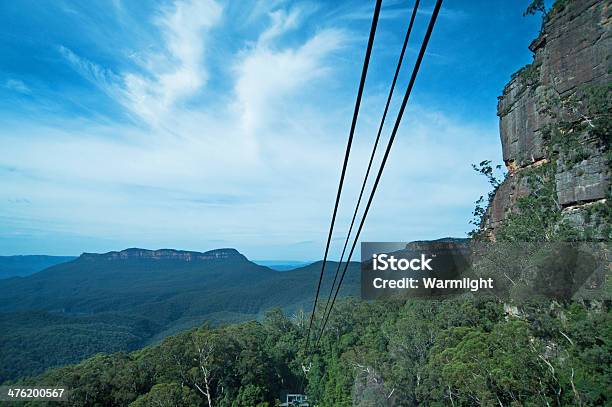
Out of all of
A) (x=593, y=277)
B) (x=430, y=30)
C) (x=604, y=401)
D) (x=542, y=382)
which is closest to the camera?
(x=430, y=30)

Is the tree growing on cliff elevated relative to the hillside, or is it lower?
elevated

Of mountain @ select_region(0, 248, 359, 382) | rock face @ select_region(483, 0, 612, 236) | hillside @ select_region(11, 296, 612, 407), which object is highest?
rock face @ select_region(483, 0, 612, 236)

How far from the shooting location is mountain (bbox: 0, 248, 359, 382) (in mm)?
74250

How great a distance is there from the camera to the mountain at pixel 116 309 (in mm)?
74250

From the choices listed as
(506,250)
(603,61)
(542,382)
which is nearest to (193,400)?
(542,382)

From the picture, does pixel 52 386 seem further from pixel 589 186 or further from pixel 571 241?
pixel 589 186

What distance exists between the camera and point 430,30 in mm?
1602

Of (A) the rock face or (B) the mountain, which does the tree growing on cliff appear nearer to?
(A) the rock face

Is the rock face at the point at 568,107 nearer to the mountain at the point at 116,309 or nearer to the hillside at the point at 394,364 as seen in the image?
the hillside at the point at 394,364

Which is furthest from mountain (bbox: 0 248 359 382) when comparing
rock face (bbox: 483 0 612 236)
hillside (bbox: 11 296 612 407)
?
rock face (bbox: 483 0 612 236)

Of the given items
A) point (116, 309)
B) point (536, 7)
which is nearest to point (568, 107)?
point (536, 7)

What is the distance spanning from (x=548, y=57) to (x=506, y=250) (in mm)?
12953

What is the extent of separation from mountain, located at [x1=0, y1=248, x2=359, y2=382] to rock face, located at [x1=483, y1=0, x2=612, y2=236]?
47.2 m

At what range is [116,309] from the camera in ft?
478
